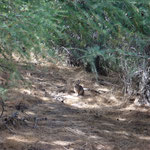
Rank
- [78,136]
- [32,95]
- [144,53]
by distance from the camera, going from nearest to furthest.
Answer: [78,136] → [144,53] → [32,95]

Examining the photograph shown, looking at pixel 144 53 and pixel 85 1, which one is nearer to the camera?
pixel 85 1

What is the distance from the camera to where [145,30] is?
5.61 meters

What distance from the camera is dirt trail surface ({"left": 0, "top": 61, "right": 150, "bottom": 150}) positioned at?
206 inches

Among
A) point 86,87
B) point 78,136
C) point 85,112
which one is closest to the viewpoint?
point 78,136

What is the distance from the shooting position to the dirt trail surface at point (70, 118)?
5.23m

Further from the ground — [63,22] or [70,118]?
[63,22]

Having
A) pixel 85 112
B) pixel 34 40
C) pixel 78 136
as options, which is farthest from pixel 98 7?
pixel 85 112

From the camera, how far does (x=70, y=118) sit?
6.61 meters

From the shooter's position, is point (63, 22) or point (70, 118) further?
point (70, 118)

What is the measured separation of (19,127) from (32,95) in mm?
2350

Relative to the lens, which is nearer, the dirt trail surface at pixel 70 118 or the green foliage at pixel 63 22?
the green foliage at pixel 63 22

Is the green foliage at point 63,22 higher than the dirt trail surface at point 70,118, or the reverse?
the green foliage at point 63,22

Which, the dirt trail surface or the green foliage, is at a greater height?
the green foliage

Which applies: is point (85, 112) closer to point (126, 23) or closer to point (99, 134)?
point (99, 134)
